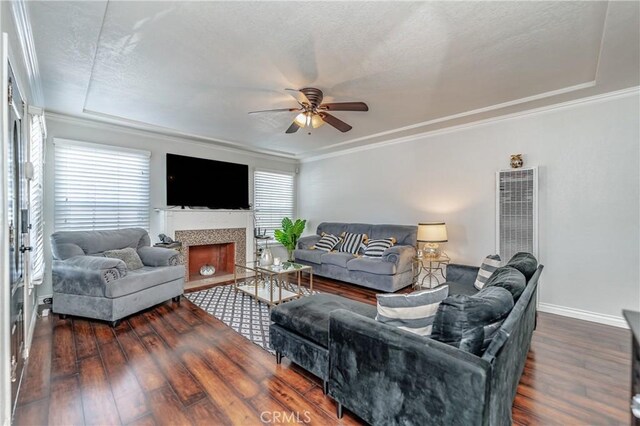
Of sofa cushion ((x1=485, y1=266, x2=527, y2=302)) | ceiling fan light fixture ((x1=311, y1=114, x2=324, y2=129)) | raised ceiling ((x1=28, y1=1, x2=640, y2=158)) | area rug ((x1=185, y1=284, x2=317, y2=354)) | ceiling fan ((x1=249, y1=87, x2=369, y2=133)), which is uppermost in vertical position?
raised ceiling ((x1=28, y1=1, x2=640, y2=158))

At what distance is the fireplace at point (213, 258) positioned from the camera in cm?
527

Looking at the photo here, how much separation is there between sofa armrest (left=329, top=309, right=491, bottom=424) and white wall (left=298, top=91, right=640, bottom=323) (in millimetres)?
3223

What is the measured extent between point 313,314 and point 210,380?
0.90m

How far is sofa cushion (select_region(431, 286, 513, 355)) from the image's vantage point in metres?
1.35

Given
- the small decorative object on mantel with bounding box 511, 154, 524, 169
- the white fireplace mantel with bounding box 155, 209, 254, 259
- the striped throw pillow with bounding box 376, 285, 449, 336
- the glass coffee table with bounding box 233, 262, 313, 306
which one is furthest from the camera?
the white fireplace mantel with bounding box 155, 209, 254, 259

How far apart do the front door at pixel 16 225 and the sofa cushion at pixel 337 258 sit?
145 inches

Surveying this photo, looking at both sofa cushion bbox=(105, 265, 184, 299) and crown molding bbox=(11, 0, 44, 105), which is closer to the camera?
crown molding bbox=(11, 0, 44, 105)

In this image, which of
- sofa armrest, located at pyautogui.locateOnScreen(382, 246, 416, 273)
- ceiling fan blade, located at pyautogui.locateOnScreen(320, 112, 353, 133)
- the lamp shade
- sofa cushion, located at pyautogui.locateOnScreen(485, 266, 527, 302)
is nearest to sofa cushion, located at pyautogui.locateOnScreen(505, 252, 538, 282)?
sofa cushion, located at pyautogui.locateOnScreen(485, 266, 527, 302)

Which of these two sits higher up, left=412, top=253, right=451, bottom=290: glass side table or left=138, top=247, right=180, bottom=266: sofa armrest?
left=138, top=247, right=180, bottom=266: sofa armrest

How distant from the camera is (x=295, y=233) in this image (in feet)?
Answer: 20.2

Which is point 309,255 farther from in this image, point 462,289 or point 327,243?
point 462,289

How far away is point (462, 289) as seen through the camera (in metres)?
2.96

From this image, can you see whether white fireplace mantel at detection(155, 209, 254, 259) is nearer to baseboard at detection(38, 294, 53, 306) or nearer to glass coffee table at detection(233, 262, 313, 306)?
glass coffee table at detection(233, 262, 313, 306)

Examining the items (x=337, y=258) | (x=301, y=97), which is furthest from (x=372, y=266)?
(x=301, y=97)
